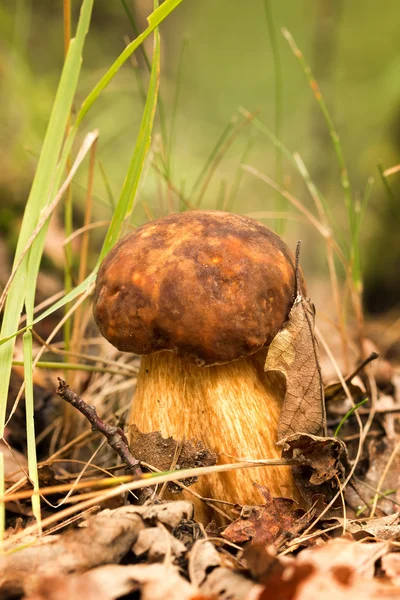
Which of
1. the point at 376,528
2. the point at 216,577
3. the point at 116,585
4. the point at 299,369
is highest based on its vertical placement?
the point at 299,369

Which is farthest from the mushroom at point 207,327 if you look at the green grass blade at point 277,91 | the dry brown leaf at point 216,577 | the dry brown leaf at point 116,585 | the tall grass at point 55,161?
the green grass blade at point 277,91

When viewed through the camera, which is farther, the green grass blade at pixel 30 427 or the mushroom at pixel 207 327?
the mushroom at pixel 207 327

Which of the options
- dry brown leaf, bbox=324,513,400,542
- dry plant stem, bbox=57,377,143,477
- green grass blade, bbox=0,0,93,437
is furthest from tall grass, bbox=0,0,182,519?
dry brown leaf, bbox=324,513,400,542

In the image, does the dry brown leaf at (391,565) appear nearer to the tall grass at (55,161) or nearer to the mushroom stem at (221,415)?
the mushroom stem at (221,415)

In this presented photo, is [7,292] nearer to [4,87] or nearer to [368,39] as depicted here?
[4,87]

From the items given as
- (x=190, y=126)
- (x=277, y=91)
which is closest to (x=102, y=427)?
(x=277, y=91)

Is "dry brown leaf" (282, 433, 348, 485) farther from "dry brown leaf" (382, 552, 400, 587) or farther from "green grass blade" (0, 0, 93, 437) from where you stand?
"green grass blade" (0, 0, 93, 437)

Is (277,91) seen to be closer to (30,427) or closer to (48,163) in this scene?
(48,163)
